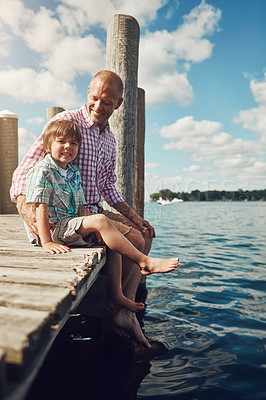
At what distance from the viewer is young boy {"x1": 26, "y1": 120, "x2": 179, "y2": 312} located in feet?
7.86

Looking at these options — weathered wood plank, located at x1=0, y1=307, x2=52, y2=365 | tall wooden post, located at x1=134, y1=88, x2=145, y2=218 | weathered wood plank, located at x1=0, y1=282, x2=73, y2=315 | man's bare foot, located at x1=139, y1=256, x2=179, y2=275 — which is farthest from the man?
tall wooden post, located at x1=134, y1=88, x2=145, y2=218

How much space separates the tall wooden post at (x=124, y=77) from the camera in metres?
3.95

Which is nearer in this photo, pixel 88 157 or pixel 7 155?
pixel 88 157

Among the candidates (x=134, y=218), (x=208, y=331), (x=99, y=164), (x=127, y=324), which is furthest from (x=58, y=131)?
(x=208, y=331)

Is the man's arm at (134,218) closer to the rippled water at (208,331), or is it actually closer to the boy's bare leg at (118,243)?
the boy's bare leg at (118,243)

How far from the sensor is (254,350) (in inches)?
123

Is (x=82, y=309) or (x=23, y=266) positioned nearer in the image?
(x=23, y=266)

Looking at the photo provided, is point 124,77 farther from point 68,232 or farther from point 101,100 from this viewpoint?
point 68,232

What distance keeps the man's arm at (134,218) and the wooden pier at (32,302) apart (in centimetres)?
92

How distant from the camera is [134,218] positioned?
3.37 meters

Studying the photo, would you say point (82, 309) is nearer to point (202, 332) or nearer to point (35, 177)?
point (202, 332)

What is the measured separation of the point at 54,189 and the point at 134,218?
1.12 m

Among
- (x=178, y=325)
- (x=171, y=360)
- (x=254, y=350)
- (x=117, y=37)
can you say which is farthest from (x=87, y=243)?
(x=117, y=37)

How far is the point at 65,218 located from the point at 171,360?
164 centimetres
